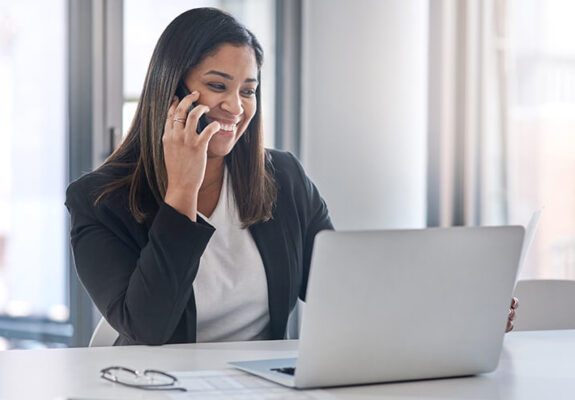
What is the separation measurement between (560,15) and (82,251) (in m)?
2.51

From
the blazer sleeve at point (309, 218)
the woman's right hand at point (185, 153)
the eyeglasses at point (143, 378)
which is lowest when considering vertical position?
the eyeglasses at point (143, 378)

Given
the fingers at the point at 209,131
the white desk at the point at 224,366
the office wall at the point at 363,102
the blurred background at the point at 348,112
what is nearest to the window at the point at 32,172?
the blurred background at the point at 348,112

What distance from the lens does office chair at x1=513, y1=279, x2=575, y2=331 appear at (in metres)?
1.79

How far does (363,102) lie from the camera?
364 centimetres

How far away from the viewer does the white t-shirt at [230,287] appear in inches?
63.0

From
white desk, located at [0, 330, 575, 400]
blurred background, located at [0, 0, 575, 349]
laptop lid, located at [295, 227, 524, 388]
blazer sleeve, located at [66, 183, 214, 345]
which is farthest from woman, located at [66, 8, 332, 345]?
blurred background, located at [0, 0, 575, 349]

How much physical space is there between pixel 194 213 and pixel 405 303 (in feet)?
1.86

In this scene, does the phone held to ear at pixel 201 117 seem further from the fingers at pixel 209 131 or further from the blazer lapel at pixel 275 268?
the blazer lapel at pixel 275 268

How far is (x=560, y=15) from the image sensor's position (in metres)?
3.33

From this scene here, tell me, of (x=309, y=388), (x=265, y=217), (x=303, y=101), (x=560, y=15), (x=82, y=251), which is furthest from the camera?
(x=303, y=101)

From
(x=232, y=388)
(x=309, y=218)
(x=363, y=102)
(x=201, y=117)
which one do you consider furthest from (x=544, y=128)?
(x=232, y=388)

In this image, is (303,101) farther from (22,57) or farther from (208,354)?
(208,354)

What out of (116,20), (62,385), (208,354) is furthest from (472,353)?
(116,20)

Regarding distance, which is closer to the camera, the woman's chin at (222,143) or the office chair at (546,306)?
the woman's chin at (222,143)
